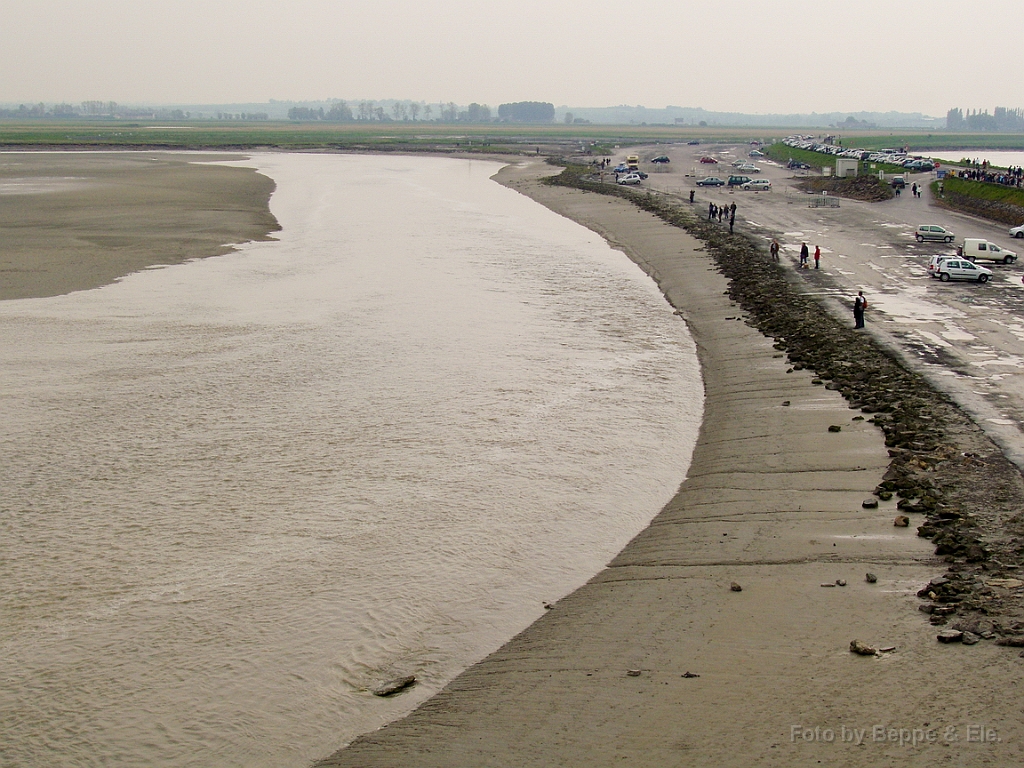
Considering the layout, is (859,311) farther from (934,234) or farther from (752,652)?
(934,234)

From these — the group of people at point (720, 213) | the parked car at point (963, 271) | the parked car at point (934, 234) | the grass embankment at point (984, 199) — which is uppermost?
the grass embankment at point (984, 199)

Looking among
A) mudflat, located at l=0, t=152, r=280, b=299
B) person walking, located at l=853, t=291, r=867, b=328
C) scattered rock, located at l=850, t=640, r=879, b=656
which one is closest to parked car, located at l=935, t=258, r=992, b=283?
person walking, located at l=853, t=291, r=867, b=328

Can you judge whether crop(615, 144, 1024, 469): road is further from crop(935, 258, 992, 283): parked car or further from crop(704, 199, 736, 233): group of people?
crop(704, 199, 736, 233): group of people

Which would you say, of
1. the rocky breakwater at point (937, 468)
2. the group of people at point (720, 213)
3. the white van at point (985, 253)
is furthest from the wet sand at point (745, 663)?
the group of people at point (720, 213)

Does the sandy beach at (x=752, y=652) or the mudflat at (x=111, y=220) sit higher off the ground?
the mudflat at (x=111, y=220)

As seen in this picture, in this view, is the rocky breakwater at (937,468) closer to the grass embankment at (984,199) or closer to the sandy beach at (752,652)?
the sandy beach at (752,652)

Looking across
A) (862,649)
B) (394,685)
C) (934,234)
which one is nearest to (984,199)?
(934,234)
